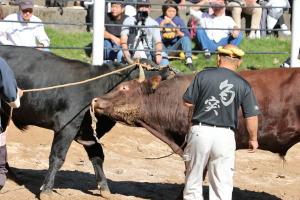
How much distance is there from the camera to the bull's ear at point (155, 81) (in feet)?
30.7

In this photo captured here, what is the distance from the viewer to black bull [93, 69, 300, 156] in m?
9.45

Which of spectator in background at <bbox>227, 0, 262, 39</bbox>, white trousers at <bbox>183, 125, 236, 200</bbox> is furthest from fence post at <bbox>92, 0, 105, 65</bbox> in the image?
white trousers at <bbox>183, 125, 236, 200</bbox>

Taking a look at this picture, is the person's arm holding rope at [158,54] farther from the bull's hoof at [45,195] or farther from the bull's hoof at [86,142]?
the bull's hoof at [45,195]

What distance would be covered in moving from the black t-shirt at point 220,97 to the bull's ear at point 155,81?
5.23 ft

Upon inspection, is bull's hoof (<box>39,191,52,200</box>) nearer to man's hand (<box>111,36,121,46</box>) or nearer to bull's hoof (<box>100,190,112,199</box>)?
bull's hoof (<box>100,190,112,199</box>)

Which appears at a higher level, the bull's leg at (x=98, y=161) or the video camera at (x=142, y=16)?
the video camera at (x=142, y=16)

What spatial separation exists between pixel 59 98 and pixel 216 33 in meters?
5.57

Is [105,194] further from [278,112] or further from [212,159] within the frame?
[212,159]

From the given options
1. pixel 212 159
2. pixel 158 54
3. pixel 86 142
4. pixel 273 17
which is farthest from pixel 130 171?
pixel 273 17

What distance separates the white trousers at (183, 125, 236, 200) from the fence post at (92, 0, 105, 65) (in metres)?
4.77

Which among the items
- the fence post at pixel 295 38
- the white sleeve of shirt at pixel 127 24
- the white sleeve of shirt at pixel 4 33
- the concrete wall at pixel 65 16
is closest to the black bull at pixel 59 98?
the white sleeve of shirt at pixel 4 33

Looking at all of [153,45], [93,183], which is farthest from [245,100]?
[153,45]

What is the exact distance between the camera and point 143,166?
11.2 meters

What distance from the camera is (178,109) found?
375 inches
